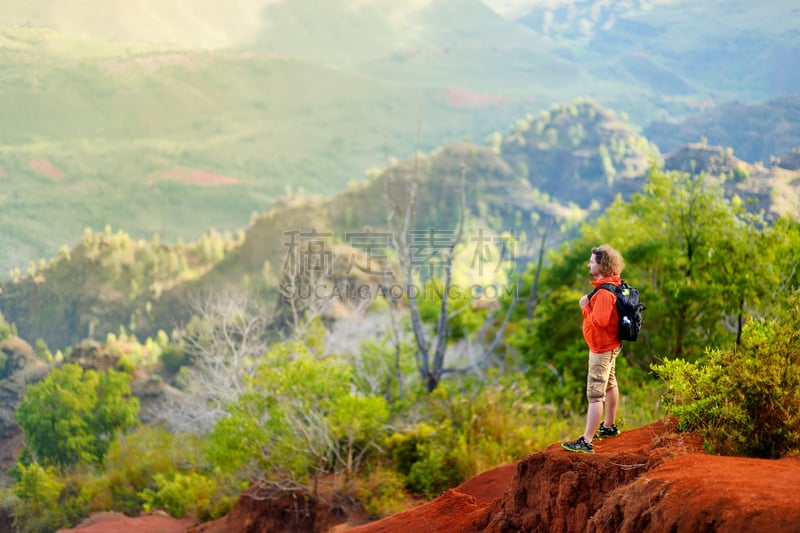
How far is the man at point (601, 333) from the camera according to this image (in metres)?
5.27

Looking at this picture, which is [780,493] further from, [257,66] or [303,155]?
[257,66]

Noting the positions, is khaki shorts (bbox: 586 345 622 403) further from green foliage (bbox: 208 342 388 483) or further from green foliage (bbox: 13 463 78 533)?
green foliage (bbox: 13 463 78 533)

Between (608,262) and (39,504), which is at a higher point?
(608,262)

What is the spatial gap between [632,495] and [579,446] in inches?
36.2

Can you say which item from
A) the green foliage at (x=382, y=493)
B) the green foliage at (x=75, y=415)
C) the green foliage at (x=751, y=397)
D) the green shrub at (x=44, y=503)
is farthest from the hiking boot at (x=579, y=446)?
the green foliage at (x=75, y=415)

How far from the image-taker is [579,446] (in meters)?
5.08

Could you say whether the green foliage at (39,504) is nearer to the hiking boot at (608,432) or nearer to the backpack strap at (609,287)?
the hiking boot at (608,432)

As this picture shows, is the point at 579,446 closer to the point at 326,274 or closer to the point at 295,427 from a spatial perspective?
the point at 295,427

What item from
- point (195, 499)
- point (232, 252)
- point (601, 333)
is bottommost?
point (232, 252)

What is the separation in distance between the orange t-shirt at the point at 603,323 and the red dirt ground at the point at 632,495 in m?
0.68

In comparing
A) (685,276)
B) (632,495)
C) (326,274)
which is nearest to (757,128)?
(326,274)

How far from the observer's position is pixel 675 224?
16.5 m

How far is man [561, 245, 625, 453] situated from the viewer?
527cm

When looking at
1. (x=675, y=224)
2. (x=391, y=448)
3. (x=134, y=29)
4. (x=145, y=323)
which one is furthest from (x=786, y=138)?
(x=134, y=29)
